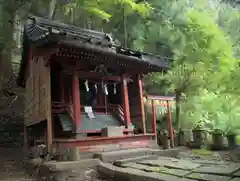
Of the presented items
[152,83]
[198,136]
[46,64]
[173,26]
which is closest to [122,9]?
[173,26]

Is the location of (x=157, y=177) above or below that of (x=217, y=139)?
below

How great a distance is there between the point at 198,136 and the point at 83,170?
707cm

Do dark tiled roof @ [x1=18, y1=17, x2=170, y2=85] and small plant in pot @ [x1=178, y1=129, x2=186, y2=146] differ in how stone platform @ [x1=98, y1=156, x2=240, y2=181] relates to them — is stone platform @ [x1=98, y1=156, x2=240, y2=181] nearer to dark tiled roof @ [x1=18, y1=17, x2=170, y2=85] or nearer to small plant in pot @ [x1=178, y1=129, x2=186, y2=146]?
dark tiled roof @ [x1=18, y1=17, x2=170, y2=85]

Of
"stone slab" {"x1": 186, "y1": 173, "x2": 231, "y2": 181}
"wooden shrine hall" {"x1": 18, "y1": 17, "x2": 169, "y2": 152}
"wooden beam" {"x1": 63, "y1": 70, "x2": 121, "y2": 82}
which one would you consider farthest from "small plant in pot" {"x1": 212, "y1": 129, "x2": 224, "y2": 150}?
"stone slab" {"x1": 186, "y1": 173, "x2": 231, "y2": 181}

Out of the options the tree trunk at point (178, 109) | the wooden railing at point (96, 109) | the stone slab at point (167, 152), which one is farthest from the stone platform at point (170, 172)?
the tree trunk at point (178, 109)

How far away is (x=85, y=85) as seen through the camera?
36.0 feet

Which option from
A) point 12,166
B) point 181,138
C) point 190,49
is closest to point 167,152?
point 181,138

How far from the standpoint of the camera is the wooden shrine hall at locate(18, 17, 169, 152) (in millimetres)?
8570

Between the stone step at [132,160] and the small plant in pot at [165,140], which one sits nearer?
the stone step at [132,160]

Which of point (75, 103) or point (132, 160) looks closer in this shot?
point (132, 160)

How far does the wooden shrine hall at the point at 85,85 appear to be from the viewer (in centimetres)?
857

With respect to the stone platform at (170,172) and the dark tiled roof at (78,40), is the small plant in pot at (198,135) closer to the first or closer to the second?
the dark tiled roof at (78,40)

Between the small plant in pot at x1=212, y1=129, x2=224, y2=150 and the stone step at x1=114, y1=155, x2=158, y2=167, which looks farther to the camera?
the small plant in pot at x1=212, y1=129, x2=224, y2=150

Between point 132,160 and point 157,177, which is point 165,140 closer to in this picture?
point 132,160
